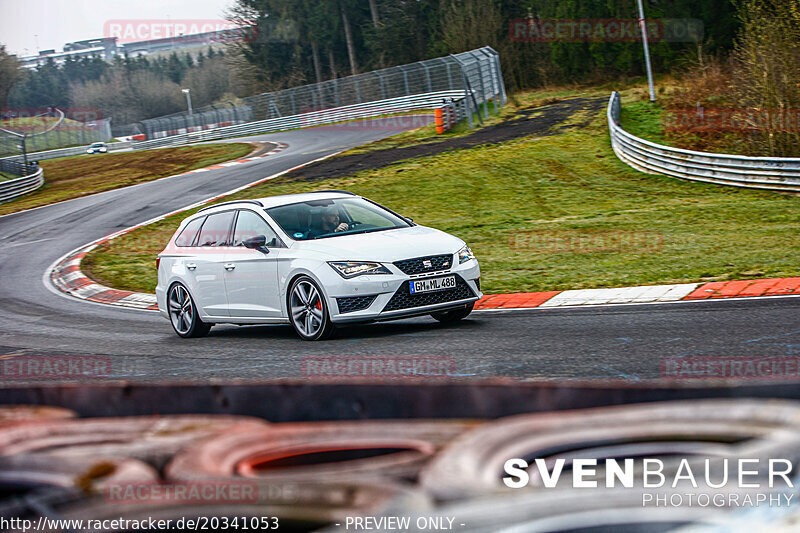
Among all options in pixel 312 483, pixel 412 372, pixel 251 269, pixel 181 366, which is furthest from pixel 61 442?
pixel 251 269

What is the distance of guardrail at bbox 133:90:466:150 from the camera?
5175cm

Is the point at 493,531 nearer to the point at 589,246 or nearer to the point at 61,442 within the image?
the point at 61,442

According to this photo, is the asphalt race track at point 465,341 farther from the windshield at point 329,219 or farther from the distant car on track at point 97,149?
the distant car on track at point 97,149

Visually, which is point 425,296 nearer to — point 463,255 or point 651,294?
point 463,255

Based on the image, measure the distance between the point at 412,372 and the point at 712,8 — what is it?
55101mm

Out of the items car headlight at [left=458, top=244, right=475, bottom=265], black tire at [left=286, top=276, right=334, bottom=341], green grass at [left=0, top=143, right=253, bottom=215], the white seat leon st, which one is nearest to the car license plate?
the white seat leon st

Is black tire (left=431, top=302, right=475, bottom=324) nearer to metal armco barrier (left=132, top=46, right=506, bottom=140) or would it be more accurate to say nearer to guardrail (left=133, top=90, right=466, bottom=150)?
metal armco barrier (left=132, top=46, right=506, bottom=140)

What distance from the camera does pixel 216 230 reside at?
10781 mm

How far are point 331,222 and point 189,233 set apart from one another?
2.36m

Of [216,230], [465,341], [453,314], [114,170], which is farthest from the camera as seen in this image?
[114,170]

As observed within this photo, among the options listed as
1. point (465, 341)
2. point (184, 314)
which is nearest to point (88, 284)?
point (184, 314)

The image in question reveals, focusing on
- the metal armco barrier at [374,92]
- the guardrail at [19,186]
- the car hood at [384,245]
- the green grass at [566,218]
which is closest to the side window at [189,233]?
the car hood at [384,245]

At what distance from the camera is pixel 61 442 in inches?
124

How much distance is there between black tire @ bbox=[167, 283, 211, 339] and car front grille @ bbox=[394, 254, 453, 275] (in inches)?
125
